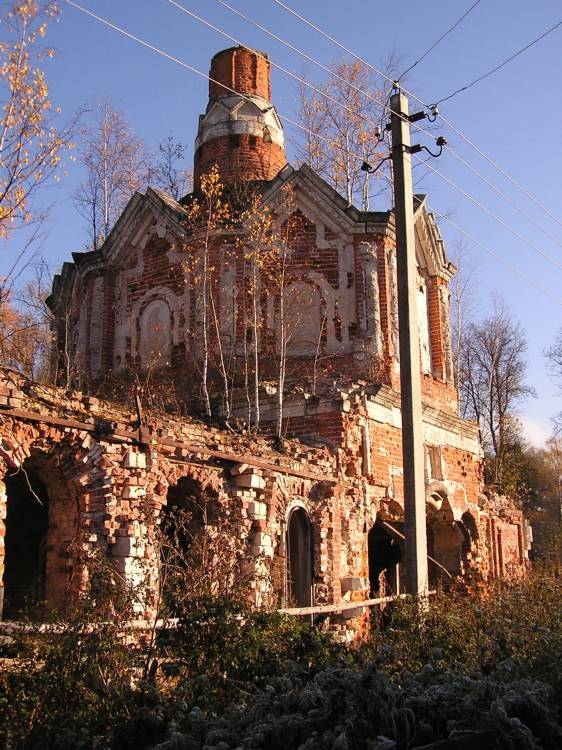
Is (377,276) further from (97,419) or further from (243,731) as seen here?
(243,731)

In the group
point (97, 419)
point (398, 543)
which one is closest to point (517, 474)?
point (398, 543)

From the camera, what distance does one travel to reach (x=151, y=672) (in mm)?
6148

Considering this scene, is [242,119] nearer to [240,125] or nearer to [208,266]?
[240,125]

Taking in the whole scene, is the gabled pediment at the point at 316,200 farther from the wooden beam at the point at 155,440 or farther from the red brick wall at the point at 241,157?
the wooden beam at the point at 155,440

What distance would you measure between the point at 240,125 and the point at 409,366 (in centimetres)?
1117

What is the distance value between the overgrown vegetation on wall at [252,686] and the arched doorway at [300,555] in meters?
4.96

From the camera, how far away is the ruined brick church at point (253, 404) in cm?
955

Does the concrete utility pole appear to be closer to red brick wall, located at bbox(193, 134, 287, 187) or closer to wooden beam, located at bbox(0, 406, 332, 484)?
wooden beam, located at bbox(0, 406, 332, 484)

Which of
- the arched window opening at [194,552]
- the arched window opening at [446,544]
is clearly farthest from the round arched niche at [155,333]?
the arched window opening at [446,544]

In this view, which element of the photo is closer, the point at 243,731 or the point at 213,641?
the point at 243,731

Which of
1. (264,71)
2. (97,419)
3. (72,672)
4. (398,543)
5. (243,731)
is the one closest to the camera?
(243,731)

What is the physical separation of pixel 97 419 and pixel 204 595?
129 inches

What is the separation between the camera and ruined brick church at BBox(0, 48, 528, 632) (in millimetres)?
9547

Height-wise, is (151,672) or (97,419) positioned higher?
(97,419)
